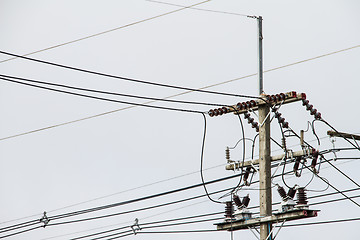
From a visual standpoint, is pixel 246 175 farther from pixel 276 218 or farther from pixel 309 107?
pixel 309 107

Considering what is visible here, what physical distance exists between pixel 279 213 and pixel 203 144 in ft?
10.6

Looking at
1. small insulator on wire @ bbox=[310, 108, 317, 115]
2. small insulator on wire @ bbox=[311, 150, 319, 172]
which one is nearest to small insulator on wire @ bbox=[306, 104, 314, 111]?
small insulator on wire @ bbox=[310, 108, 317, 115]

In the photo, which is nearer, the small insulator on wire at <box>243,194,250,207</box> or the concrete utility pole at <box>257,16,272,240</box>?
the concrete utility pole at <box>257,16,272,240</box>

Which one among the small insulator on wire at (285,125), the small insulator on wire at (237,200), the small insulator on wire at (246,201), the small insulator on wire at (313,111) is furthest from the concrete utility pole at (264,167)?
the small insulator on wire at (313,111)

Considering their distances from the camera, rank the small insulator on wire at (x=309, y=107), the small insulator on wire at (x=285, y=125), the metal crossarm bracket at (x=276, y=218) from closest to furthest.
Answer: the metal crossarm bracket at (x=276, y=218) → the small insulator on wire at (x=309, y=107) → the small insulator on wire at (x=285, y=125)

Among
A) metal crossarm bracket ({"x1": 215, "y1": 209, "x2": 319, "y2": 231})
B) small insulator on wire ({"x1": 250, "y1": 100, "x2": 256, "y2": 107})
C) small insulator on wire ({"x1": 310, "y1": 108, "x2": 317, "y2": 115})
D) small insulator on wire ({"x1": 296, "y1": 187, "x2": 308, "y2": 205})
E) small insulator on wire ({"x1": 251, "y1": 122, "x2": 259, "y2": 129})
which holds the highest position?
small insulator on wire ({"x1": 250, "y1": 100, "x2": 256, "y2": 107})

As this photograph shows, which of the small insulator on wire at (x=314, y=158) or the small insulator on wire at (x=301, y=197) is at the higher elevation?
the small insulator on wire at (x=314, y=158)

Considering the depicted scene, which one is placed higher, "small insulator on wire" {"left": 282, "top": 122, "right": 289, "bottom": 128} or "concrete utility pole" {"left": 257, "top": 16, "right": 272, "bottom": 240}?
"small insulator on wire" {"left": 282, "top": 122, "right": 289, "bottom": 128}

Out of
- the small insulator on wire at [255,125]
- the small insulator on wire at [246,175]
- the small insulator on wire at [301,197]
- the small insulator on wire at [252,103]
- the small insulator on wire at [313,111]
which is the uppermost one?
the small insulator on wire at [252,103]

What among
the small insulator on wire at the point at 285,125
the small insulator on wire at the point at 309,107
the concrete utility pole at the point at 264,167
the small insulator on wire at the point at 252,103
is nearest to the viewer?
the concrete utility pole at the point at 264,167

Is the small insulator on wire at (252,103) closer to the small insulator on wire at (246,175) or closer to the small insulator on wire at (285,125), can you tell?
the small insulator on wire at (285,125)

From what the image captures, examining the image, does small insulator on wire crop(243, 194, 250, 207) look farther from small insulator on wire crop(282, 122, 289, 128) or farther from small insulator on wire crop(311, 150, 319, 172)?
small insulator on wire crop(282, 122, 289, 128)

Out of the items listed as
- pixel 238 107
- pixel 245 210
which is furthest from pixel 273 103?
pixel 245 210

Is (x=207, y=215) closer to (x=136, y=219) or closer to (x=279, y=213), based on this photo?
(x=136, y=219)
